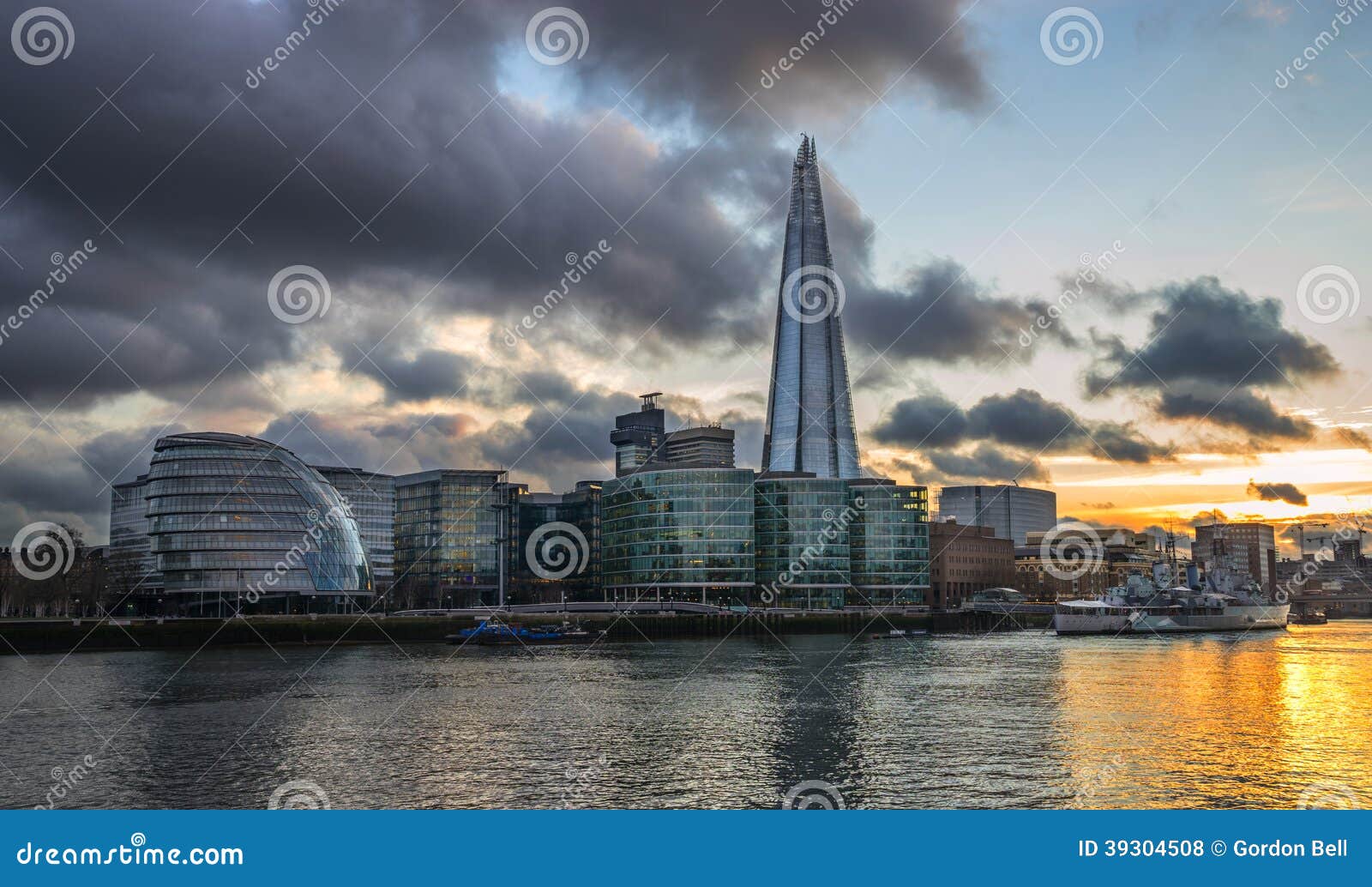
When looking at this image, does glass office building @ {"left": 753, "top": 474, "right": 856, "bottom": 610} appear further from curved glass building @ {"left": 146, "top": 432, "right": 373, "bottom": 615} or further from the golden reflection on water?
the golden reflection on water

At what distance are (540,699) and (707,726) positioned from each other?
1281cm

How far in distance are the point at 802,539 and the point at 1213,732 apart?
13234 cm

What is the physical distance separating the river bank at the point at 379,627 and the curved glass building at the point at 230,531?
10.9 metres

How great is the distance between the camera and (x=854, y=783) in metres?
28.9

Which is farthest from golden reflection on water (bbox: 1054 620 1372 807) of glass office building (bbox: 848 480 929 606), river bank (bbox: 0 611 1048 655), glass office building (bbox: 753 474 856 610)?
glass office building (bbox: 848 480 929 606)

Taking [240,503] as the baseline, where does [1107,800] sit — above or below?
below

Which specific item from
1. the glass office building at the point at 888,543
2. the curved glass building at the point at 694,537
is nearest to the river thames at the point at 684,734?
the curved glass building at the point at 694,537

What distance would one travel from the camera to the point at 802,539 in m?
172

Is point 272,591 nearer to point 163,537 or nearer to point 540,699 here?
point 163,537

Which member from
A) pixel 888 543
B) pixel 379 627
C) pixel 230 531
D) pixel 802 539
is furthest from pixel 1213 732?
pixel 888 543

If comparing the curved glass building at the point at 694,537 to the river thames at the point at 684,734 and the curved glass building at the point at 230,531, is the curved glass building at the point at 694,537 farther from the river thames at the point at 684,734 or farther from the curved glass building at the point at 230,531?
the river thames at the point at 684,734

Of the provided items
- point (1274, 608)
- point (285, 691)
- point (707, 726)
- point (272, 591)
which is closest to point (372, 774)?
point (707, 726)

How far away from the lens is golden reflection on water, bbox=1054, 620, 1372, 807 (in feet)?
93.4

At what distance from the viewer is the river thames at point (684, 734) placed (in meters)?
28.4
